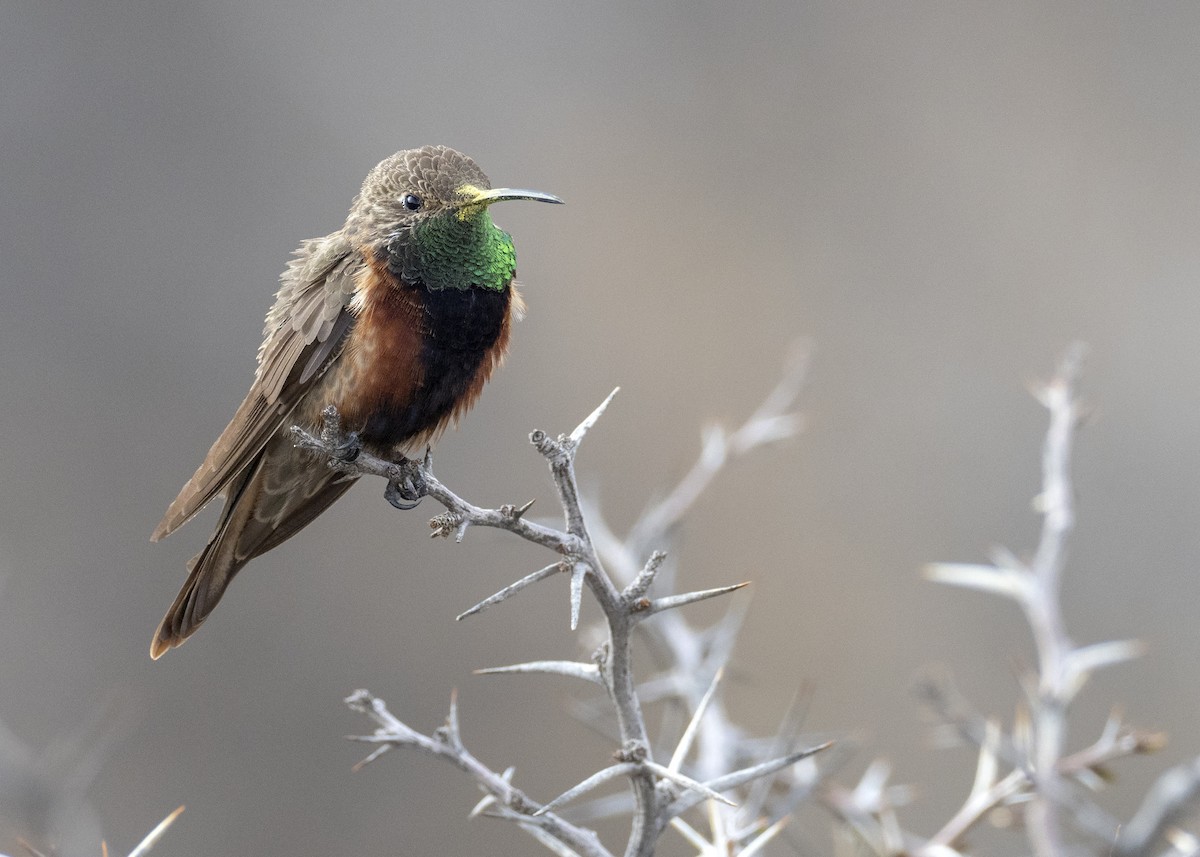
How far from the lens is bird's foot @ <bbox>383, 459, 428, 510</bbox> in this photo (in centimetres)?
295

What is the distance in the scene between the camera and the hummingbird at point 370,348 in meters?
3.08

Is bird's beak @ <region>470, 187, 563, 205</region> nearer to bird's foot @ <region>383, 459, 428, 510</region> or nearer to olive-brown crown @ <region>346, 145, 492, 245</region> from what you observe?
olive-brown crown @ <region>346, 145, 492, 245</region>

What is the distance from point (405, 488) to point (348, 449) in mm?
295

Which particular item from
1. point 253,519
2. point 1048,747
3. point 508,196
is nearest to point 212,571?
point 253,519

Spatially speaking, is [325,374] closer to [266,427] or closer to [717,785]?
[266,427]

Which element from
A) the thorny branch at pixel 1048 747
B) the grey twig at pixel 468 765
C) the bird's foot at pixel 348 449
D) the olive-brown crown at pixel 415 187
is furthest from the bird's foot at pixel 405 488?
the thorny branch at pixel 1048 747

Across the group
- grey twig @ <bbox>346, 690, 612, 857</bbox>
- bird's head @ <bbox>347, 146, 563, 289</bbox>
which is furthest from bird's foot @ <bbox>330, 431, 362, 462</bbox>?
grey twig @ <bbox>346, 690, 612, 857</bbox>

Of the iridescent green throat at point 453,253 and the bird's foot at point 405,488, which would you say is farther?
the iridescent green throat at point 453,253

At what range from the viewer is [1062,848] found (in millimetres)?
2273

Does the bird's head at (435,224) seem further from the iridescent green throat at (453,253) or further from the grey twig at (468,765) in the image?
the grey twig at (468,765)

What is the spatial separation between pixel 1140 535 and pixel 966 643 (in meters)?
1.12

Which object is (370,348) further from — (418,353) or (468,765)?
(468,765)

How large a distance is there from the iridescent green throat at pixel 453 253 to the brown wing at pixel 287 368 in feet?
0.57

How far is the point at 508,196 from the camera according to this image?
9.55ft
